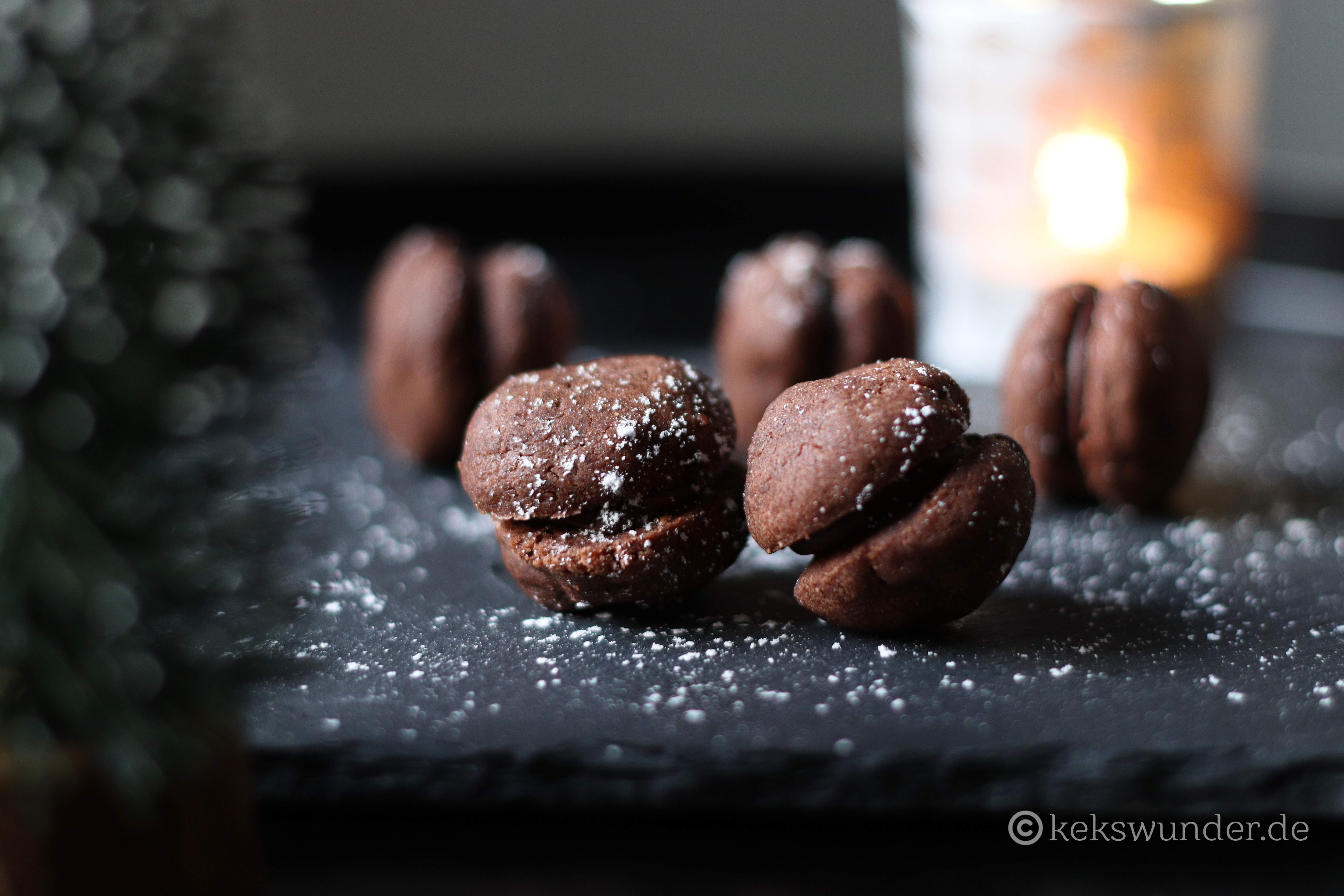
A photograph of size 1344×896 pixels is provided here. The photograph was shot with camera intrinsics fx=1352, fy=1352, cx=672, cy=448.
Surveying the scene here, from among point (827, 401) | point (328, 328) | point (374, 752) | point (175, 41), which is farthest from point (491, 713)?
point (328, 328)

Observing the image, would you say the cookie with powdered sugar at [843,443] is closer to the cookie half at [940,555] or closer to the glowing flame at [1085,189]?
the cookie half at [940,555]

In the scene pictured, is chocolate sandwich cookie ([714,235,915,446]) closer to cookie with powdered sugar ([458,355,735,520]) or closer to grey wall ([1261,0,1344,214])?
cookie with powdered sugar ([458,355,735,520])

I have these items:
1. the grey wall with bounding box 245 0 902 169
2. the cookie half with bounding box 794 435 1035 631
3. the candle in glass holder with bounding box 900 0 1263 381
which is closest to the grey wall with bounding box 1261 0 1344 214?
the grey wall with bounding box 245 0 902 169

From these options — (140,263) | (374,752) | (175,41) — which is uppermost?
(175,41)

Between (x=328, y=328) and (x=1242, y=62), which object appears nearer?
(x=1242, y=62)

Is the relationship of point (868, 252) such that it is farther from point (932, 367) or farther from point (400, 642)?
point (400, 642)

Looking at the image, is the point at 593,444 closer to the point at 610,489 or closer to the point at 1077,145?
the point at 610,489

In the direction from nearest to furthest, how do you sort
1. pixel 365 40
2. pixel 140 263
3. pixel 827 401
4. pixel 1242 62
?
1. pixel 140 263
2. pixel 827 401
3. pixel 1242 62
4. pixel 365 40
